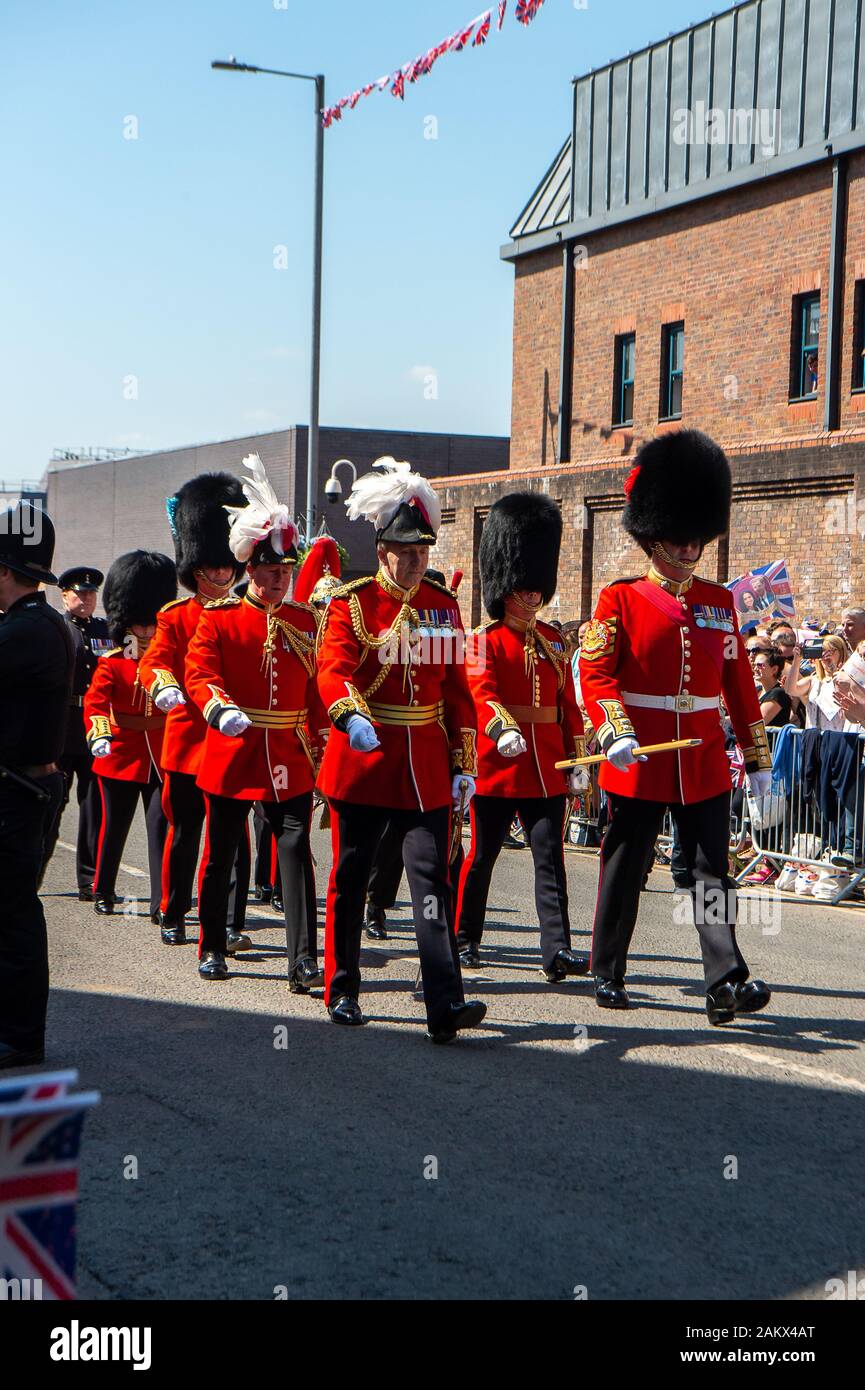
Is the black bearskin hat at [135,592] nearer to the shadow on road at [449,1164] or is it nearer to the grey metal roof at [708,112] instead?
the shadow on road at [449,1164]

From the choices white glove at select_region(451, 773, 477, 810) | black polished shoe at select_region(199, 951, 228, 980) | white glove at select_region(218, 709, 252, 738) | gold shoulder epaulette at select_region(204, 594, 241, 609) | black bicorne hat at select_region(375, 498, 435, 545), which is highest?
black bicorne hat at select_region(375, 498, 435, 545)

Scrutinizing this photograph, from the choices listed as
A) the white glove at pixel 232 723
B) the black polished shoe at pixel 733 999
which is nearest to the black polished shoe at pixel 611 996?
the black polished shoe at pixel 733 999

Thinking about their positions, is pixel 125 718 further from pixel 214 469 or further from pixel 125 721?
pixel 214 469

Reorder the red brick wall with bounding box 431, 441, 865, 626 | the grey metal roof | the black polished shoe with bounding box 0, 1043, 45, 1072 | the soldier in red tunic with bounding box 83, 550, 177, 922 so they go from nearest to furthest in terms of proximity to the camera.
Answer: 1. the black polished shoe with bounding box 0, 1043, 45, 1072
2. the soldier in red tunic with bounding box 83, 550, 177, 922
3. the red brick wall with bounding box 431, 441, 865, 626
4. the grey metal roof

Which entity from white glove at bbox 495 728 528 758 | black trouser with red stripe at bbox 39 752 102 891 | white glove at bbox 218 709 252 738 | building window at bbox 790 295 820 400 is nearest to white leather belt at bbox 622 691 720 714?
white glove at bbox 495 728 528 758

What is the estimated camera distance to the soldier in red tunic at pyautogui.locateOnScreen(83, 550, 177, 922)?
9.20 meters

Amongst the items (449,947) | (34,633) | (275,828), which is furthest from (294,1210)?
(275,828)

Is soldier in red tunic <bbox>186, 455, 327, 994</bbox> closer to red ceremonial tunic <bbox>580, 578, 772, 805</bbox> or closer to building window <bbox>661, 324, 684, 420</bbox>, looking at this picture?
red ceremonial tunic <bbox>580, 578, 772, 805</bbox>

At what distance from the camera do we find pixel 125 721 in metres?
9.42

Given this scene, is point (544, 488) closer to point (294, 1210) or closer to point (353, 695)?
point (353, 695)

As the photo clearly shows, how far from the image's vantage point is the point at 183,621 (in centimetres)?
828

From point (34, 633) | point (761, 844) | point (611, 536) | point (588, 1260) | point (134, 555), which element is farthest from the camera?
point (611, 536)

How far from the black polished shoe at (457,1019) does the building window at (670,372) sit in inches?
776

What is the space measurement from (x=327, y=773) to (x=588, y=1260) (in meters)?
2.89
